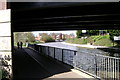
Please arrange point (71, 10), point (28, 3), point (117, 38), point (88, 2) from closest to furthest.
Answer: point (88, 2) → point (28, 3) → point (71, 10) → point (117, 38)

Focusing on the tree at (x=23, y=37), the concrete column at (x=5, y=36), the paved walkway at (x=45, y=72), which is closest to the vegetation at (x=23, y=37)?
the tree at (x=23, y=37)

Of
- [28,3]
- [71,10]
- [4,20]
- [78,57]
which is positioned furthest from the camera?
[71,10]

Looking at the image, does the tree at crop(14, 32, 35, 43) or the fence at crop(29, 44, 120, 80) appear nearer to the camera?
the fence at crop(29, 44, 120, 80)

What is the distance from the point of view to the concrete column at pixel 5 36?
25.8ft

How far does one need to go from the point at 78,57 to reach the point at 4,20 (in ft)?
16.2

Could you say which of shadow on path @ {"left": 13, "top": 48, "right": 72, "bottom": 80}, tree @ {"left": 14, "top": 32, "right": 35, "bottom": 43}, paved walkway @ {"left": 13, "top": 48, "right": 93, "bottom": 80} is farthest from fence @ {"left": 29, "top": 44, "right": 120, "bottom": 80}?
tree @ {"left": 14, "top": 32, "right": 35, "bottom": 43}

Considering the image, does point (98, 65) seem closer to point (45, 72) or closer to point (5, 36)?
point (45, 72)

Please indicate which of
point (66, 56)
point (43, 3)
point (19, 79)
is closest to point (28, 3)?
point (43, 3)

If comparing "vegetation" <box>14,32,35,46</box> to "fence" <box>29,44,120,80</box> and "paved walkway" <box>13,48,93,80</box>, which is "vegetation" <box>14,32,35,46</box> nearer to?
"fence" <box>29,44,120,80</box>

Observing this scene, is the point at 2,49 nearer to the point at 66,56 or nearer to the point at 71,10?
the point at 71,10

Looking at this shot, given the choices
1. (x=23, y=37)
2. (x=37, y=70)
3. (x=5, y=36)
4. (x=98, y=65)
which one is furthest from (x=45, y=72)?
(x=23, y=37)

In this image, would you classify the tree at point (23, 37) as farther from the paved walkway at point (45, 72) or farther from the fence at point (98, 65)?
the paved walkway at point (45, 72)

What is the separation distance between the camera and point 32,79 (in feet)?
26.9

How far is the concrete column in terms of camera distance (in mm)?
7879
